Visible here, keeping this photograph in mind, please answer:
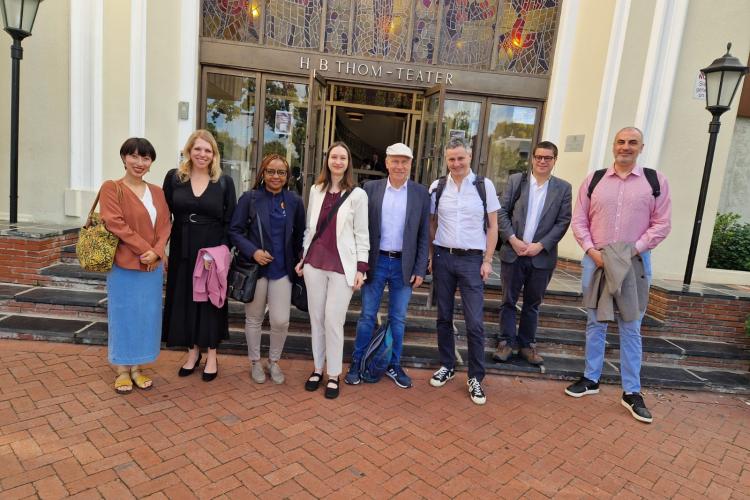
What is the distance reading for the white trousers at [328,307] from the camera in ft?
11.5

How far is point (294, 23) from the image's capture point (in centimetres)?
733

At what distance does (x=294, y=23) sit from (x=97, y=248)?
18.1 ft

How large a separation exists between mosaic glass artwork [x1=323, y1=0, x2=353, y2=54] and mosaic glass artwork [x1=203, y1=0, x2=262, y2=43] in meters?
1.10

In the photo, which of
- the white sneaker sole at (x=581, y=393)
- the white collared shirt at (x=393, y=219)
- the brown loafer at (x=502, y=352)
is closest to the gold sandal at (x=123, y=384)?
the white collared shirt at (x=393, y=219)

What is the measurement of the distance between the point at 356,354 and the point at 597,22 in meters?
6.21

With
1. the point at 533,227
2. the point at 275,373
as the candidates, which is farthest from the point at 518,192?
the point at 275,373

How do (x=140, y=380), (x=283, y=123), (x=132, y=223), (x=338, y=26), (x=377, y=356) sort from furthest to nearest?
(x=283, y=123) → (x=338, y=26) → (x=377, y=356) → (x=140, y=380) → (x=132, y=223)

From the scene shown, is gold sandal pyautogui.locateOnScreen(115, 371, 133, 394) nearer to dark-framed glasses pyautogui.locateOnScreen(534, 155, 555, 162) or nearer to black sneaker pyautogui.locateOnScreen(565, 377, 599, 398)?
black sneaker pyautogui.locateOnScreen(565, 377, 599, 398)

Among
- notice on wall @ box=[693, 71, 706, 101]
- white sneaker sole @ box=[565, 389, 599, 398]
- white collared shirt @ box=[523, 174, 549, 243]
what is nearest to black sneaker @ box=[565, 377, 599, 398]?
white sneaker sole @ box=[565, 389, 599, 398]

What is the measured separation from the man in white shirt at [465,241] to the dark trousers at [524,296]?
0.55m

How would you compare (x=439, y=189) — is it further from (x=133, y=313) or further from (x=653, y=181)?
(x=133, y=313)

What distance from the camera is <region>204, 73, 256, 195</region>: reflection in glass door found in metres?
7.41

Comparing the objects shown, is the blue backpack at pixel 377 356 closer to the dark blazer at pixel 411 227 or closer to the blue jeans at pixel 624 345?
the dark blazer at pixel 411 227

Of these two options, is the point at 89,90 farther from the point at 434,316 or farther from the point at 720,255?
the point at 720,255
